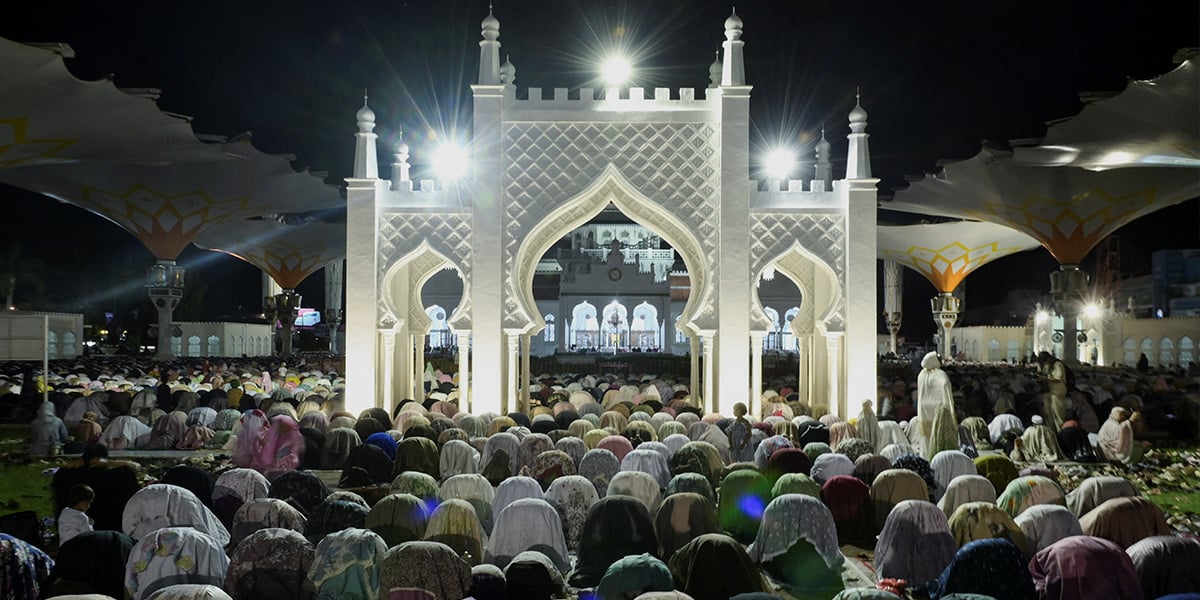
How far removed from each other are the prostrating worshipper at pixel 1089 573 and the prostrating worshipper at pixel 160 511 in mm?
5932

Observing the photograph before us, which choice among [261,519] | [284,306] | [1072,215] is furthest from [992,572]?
[284,306]

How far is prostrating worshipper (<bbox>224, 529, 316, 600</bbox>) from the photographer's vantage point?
20.4 feet

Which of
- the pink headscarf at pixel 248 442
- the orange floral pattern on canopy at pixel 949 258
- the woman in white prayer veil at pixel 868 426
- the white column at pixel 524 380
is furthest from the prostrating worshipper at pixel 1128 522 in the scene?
the orange floral pattern on canopy at pixel 949 258

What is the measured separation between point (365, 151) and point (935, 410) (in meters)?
9.83

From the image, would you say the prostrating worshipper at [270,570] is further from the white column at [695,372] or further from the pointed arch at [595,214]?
the white column at [695,372]

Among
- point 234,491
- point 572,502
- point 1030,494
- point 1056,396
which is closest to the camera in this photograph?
point 1030,494

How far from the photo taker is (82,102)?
48.8ft

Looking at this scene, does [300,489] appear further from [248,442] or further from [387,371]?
[387,371]

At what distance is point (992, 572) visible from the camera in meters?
6.13

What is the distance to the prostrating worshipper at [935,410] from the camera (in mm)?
11453

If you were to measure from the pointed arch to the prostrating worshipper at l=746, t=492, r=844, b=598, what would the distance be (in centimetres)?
788

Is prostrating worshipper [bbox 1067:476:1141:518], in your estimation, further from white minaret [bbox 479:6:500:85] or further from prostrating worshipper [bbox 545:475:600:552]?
white minaret [bbox 479:6:500:85]

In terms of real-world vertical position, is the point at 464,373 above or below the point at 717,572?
above

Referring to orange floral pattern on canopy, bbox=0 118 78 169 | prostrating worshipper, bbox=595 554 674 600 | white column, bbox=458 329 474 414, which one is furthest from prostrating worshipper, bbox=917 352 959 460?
orange floral pattern on canopy, bbox=0 118 78 169
